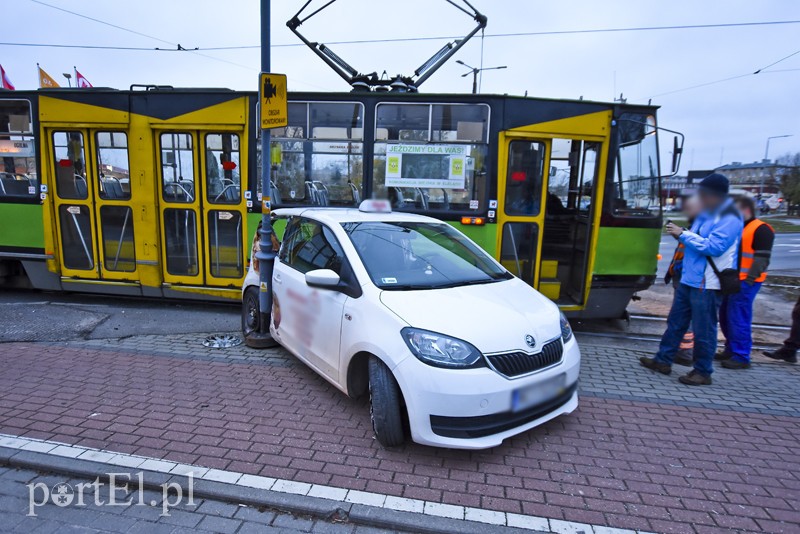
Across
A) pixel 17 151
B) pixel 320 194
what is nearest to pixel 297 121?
pixel 320 194

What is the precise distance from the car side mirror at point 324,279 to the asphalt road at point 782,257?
10959mm

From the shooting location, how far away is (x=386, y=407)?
3.19m

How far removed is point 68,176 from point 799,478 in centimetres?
904

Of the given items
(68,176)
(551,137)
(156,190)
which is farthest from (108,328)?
(551,137)

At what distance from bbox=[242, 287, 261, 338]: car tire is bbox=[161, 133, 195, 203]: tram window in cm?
200

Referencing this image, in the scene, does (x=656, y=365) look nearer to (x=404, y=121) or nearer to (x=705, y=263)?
(x=705, y=263)

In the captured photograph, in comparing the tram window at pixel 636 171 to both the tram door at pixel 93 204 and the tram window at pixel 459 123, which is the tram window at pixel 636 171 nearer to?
the tram window at pixel 459 123

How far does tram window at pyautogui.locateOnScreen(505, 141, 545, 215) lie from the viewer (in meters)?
5.95

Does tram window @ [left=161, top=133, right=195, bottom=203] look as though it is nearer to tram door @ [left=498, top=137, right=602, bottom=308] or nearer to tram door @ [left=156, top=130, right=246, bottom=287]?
tram door @ [left=156, top=130, right=246, bottom=287]

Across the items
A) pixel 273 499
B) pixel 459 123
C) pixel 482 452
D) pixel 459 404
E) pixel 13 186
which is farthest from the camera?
pixel 13 186

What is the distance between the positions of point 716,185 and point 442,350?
3.30 m

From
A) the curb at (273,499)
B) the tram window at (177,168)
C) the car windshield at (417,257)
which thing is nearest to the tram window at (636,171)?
the car windshield at (417,257)

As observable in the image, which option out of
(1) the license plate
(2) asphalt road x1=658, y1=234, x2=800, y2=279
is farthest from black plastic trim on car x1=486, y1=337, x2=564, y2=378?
(2) asphalt road x1=658, y1=234, x2=800, y2=279

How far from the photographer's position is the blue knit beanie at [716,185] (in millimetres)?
4273
